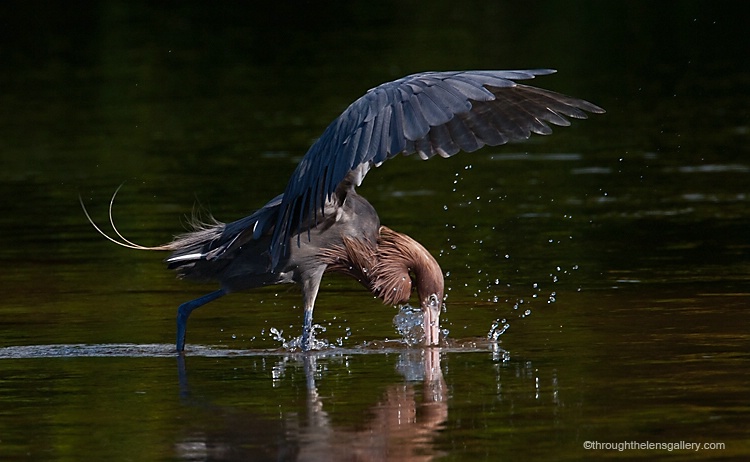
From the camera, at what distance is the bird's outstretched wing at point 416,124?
28.1ft

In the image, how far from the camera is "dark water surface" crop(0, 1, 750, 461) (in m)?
7.48

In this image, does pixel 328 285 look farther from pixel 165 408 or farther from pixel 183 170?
pixel 183 170

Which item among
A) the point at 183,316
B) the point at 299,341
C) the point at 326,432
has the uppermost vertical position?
the point at 183,316

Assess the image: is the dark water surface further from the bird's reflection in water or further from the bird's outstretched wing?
the bird's outstretched wing

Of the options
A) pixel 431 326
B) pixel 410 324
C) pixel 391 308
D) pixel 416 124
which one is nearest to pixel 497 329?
pixel 431 326

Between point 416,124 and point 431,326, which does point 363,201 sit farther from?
point 416,124

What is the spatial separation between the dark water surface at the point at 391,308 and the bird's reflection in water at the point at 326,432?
2cm

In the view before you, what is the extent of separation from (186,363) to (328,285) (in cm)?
276

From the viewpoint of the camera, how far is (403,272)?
394 inches

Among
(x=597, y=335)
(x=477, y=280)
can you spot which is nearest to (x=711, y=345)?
(x=597, y=335)

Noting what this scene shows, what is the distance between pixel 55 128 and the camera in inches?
838

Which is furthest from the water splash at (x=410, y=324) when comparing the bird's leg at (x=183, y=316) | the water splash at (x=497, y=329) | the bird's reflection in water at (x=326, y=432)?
the bird's reflection in water at (x=326, y=432)

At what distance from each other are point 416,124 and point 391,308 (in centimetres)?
252

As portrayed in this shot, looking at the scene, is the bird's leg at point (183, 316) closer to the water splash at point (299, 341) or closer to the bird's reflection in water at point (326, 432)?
the water splash at point (299, 341)
